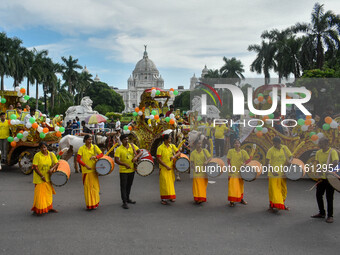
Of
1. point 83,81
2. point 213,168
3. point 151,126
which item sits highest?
point 83,81

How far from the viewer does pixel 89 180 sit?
6.31 m

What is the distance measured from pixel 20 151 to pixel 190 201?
21.0 feet

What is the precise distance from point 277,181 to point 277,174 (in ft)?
0.46

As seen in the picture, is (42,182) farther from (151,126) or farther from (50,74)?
(50,74)

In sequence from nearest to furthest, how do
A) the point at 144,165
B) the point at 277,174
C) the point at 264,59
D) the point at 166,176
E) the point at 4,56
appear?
the point at 277,174
the point at 144,165
the point at 166,176
the point at 4,56
the point at 264,59

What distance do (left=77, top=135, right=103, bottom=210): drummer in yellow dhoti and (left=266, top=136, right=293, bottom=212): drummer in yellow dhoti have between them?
356 cm

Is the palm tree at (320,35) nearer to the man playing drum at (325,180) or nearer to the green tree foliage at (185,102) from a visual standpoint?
the man playing drum at (325,180)

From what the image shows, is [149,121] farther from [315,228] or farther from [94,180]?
[315,228]

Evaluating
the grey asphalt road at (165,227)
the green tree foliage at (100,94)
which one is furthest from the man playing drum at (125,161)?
the green tree foliage at (100,94)

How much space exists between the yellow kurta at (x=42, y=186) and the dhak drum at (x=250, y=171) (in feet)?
12.9

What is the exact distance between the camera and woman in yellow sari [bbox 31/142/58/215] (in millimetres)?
5898

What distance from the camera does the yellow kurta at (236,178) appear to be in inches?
255

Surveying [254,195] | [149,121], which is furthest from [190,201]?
[149,121]

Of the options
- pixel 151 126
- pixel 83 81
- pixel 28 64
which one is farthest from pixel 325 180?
pixel 83 81
